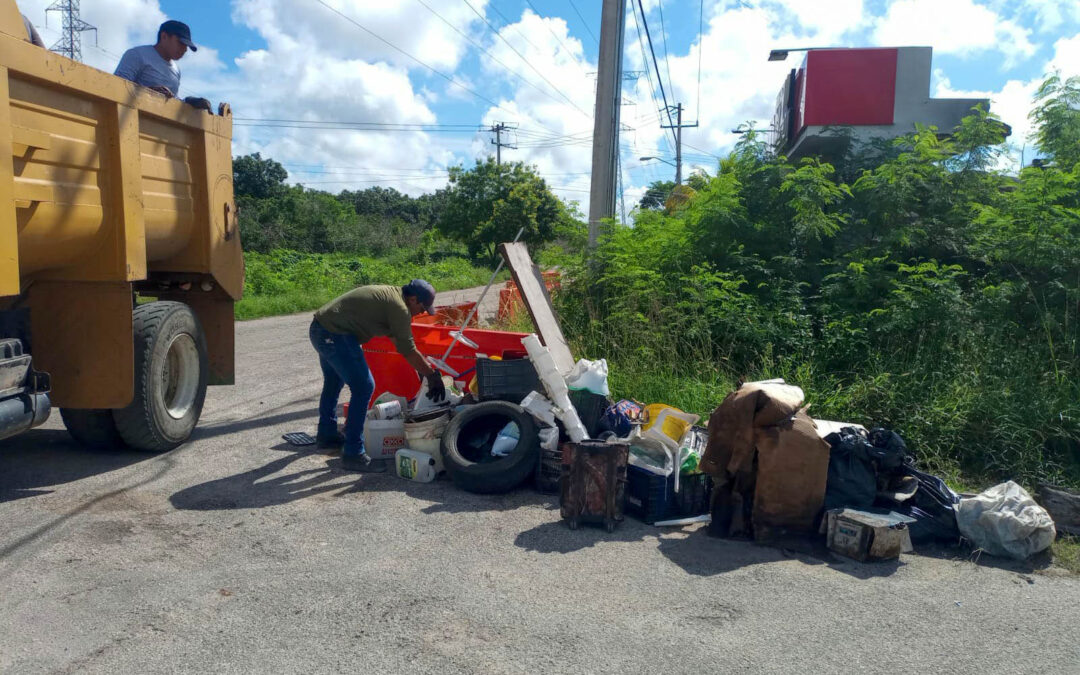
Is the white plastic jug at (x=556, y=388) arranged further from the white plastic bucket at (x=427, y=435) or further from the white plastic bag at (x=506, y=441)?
the white plastic bucket at (x=427, y=435)

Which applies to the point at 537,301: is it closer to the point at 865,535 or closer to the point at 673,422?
the point at 673,422

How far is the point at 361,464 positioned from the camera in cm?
620

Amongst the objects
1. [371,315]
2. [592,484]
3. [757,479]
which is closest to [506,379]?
[371,315]

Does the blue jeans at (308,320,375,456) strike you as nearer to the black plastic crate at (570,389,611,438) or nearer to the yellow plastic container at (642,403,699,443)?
the black plastic crate at (570,389,611,438)

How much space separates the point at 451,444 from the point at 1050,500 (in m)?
4.15

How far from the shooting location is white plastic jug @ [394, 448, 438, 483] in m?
5.86

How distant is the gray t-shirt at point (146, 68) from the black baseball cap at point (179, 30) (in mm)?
188

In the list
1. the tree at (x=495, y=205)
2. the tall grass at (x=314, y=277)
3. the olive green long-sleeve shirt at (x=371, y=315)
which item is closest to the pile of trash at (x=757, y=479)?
the olive green long-sleeve shirt at (x=371, y=315)

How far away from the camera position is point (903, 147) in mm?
10094

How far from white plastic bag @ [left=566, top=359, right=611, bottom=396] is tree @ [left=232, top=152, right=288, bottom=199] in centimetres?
5133

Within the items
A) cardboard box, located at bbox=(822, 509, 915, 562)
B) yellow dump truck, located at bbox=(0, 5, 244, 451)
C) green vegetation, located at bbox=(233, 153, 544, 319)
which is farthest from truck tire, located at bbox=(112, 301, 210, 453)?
green vegetation, located at bbox=(233, 153, 544, 319)

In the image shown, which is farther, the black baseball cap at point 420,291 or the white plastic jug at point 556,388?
the black baseball cap at point 420,291

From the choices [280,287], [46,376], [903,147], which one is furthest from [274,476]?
[280,287]

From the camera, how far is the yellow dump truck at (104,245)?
474cm
